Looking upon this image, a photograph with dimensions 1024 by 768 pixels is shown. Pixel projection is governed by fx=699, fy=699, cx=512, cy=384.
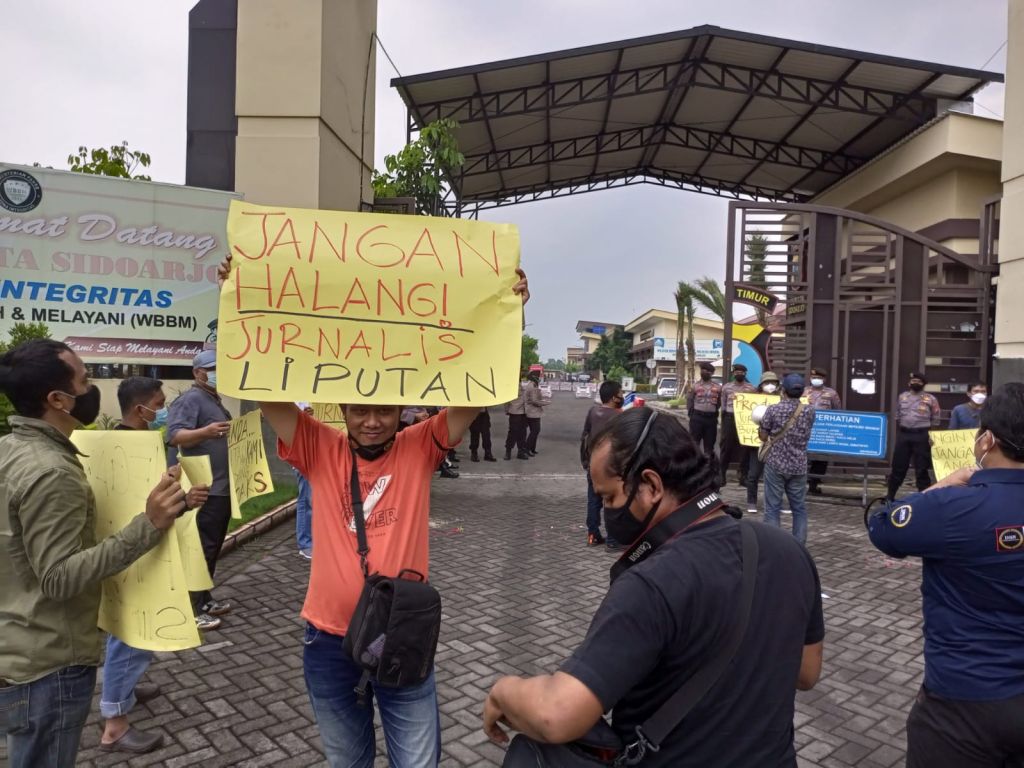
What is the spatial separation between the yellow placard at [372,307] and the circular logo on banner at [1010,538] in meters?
1.52

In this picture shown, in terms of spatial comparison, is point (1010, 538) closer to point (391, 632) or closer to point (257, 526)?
point (391, 632)

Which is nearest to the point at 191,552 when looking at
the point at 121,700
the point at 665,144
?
the point at 121,700

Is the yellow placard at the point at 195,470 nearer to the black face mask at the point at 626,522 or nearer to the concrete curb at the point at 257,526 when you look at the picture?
the black face mask at the point at 626,522

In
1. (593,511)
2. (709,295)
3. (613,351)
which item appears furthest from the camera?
(613,351)

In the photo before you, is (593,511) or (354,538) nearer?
(354,538)

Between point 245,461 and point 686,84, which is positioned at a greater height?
point 686,84

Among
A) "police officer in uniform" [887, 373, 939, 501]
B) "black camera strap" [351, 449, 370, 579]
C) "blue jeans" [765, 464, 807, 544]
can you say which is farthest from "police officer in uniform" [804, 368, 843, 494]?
"black camera strap" [351, 449, 370, 579]

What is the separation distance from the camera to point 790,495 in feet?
22.2

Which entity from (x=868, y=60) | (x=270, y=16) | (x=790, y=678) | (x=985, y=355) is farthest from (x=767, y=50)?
(x=790, y=678)

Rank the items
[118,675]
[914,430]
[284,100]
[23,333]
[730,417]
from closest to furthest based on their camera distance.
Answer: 1. [118,675]
2. [23,333]
3. [284,100]
4. [914,430]
5. [730,417]

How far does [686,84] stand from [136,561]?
17.8 meters

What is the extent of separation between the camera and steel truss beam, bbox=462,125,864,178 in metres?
21.3

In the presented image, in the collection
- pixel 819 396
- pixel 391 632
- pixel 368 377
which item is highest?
pixel 368 377

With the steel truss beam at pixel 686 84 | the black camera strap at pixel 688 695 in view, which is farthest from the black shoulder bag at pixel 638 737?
the steel truss beam at pixel 686 84
